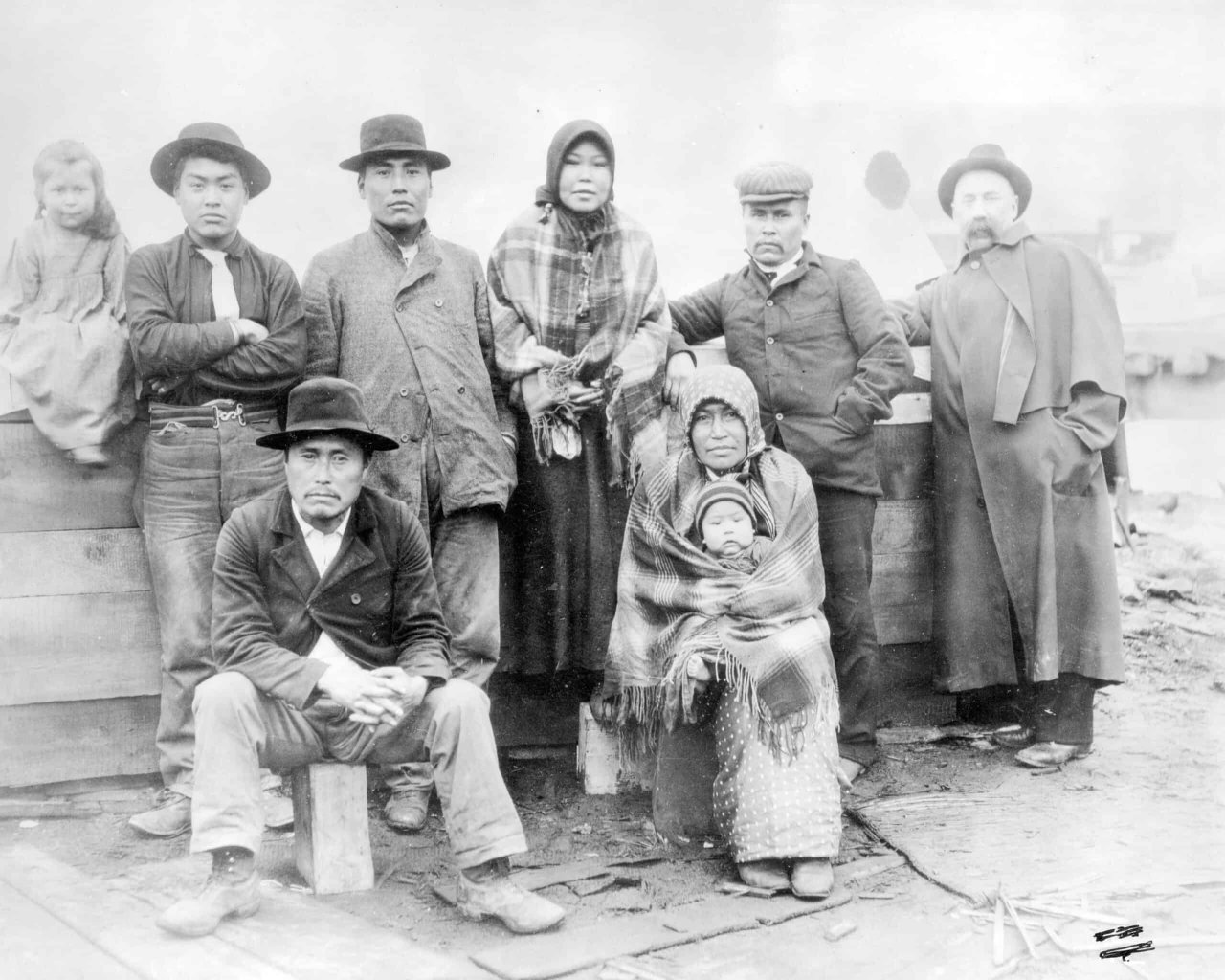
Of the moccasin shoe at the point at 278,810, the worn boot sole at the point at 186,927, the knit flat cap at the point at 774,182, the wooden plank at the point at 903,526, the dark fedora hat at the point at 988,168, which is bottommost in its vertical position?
the moccasin shoe at the point at 278,810

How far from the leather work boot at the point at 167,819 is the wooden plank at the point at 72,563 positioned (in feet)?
2.42

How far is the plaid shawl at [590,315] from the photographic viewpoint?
4.03 m

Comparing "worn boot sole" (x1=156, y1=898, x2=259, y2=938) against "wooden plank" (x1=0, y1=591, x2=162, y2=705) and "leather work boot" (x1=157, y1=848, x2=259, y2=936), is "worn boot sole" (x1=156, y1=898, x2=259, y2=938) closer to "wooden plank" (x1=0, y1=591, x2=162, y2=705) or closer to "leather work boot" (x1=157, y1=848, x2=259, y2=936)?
"leather work boot" (x1=157, y1=848, x2=259, y2=936)

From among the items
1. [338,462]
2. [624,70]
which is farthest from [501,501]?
[624,70]

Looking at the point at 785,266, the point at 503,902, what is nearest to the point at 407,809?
the point at 503,902

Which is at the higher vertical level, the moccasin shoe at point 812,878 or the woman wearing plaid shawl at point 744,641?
the woman wearing plaid shawl at point 744,641

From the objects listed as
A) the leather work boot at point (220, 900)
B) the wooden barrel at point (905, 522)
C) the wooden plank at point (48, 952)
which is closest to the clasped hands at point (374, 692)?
the leather work boot at point (220, 900)

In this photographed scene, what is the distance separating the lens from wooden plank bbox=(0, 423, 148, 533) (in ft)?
12.7

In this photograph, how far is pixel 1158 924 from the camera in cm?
309

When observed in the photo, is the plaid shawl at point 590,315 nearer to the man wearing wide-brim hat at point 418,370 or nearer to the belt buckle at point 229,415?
the man wearing wide-brim hat at point 418,370

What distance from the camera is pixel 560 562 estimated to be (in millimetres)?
4160

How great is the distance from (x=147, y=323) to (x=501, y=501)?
1.20 metres

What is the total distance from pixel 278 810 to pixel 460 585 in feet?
3.00

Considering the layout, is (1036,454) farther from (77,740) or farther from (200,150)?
(77,740)
